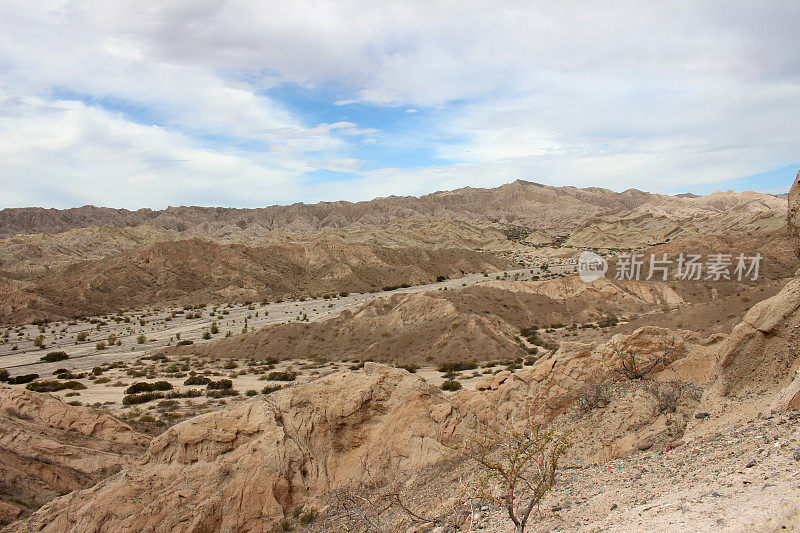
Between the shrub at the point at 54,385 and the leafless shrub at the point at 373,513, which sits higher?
the leafless shrub at the point at 373,513

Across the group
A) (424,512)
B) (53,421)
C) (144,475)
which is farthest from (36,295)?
(424,512)

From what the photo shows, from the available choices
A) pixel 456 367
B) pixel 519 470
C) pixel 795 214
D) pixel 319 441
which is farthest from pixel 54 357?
pixel 795 214

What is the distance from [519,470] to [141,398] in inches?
751

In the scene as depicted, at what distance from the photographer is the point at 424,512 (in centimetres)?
728

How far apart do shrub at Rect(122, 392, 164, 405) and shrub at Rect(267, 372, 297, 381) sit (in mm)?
5231

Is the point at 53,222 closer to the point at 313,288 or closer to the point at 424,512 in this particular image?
the point at 313,288

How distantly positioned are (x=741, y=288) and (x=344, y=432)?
41.9 metres

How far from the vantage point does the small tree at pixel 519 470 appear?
5072 millimetres

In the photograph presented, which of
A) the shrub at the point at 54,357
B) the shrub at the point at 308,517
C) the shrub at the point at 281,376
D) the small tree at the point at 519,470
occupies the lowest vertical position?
the shrub at the point at 54,357

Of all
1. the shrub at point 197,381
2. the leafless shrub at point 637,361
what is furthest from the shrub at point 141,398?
the leafless shrub at point 637,361

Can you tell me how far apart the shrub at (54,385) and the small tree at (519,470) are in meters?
23.6

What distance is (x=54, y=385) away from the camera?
78.1 feet

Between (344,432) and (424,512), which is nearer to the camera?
(424,512)
